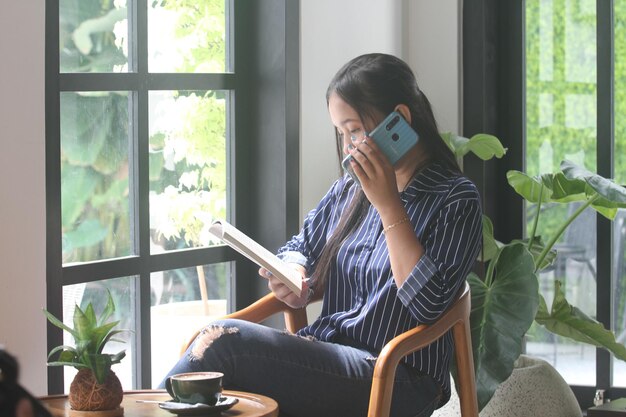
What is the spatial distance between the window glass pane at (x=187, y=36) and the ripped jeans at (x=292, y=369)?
1016mm

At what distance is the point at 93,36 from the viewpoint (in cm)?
246

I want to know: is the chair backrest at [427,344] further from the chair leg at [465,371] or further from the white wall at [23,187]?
the white wall at [23,187]

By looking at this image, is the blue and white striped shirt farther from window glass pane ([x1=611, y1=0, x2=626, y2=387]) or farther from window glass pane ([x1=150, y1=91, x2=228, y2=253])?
window glass pane ([x1=611, y1=0, x2=626, y2=387])

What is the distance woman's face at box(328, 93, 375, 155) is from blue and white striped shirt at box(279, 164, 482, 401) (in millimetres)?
164

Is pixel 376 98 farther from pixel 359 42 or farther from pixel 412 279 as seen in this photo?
pixel 359 42

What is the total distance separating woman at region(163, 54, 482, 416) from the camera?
1.92 m

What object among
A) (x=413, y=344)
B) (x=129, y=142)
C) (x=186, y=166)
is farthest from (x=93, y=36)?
(x=413, y=344)

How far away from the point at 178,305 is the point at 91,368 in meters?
1.15

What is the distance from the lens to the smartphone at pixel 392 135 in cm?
206

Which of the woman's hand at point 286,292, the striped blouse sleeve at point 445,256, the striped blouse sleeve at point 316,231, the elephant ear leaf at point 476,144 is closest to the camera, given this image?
the striped blouse sleeve at point 445,256

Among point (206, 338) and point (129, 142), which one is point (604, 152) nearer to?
point (129, 142)

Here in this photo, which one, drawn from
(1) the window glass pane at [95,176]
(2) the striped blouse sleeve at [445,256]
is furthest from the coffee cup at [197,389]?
Answer: (1) the window glass pane at [95,176]

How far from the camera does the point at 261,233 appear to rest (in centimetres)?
294

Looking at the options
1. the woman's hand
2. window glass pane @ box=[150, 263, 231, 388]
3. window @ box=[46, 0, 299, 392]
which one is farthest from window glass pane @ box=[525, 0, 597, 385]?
the woman's hand
